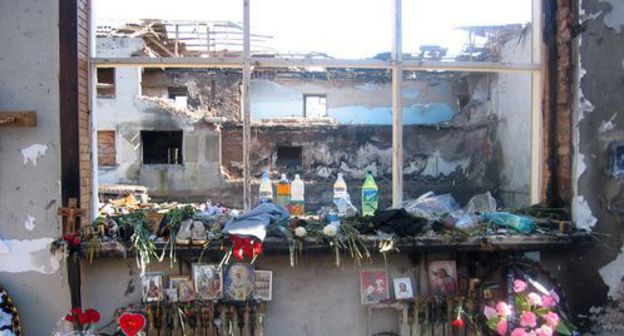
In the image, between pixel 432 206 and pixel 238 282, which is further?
pixel 432 206

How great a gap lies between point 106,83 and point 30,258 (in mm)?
18355

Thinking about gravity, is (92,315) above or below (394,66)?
below

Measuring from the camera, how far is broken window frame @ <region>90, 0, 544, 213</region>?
11.7 ft

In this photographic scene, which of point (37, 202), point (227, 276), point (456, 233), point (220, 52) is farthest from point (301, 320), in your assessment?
point (220, 52)

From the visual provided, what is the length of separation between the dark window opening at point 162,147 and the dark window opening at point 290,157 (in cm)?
433

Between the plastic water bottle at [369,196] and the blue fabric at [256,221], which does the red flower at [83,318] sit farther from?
the plastic water bottle at [369,196]

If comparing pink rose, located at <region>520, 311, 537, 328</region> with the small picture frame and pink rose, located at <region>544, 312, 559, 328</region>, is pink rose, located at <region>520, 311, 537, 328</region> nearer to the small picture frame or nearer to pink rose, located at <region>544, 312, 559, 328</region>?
pink rose, located at <region>544, 312, 559, 328</region>

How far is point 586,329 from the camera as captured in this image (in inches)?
143

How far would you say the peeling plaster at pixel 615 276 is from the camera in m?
3.55

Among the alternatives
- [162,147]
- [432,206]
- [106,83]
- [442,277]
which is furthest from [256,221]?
[162,147]

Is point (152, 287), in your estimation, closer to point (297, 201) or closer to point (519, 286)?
point (297, 201)

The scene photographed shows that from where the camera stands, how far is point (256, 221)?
11.0 ft

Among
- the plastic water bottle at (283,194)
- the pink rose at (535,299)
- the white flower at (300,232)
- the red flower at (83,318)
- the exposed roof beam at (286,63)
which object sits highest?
the exposed roof beam at (286,63)

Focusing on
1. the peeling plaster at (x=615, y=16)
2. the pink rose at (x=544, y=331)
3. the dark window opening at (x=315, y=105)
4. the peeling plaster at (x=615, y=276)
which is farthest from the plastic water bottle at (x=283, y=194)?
the dark window opening at (x=315, y=105)
